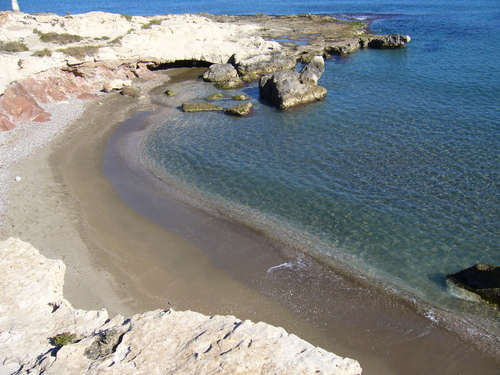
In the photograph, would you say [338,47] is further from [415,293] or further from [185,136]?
[415,293]

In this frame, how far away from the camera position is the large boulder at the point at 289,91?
36.8 metres

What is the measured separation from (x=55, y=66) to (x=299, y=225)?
111 feet

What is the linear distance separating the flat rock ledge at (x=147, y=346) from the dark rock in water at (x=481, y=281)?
8.49 meters

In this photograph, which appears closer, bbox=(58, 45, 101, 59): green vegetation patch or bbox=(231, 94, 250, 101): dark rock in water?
bbox=(231, 94, 250, 101): dark rock in water

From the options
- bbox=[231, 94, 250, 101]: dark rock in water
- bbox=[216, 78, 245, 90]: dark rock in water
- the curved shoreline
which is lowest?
the curved shoreline

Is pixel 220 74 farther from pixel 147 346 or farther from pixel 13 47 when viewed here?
pixel 147 346

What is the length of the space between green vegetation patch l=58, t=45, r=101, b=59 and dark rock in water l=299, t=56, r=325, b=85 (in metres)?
23.1

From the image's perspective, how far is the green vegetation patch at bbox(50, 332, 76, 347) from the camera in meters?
11.1

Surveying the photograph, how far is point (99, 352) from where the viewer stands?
10.7 meters

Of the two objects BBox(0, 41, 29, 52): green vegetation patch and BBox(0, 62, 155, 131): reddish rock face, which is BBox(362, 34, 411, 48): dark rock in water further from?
BBox(0, 41, 29, 52): green vegetation patch

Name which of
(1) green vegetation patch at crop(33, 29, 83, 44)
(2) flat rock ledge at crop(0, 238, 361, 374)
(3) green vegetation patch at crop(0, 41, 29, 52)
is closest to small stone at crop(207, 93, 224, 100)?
(1) green vegetation patch at crop(33, 29, 83, 44)

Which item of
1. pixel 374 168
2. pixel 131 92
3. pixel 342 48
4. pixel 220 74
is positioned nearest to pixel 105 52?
pixel 131 92

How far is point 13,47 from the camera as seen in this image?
41.6 m

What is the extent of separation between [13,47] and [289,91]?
2940 cm
